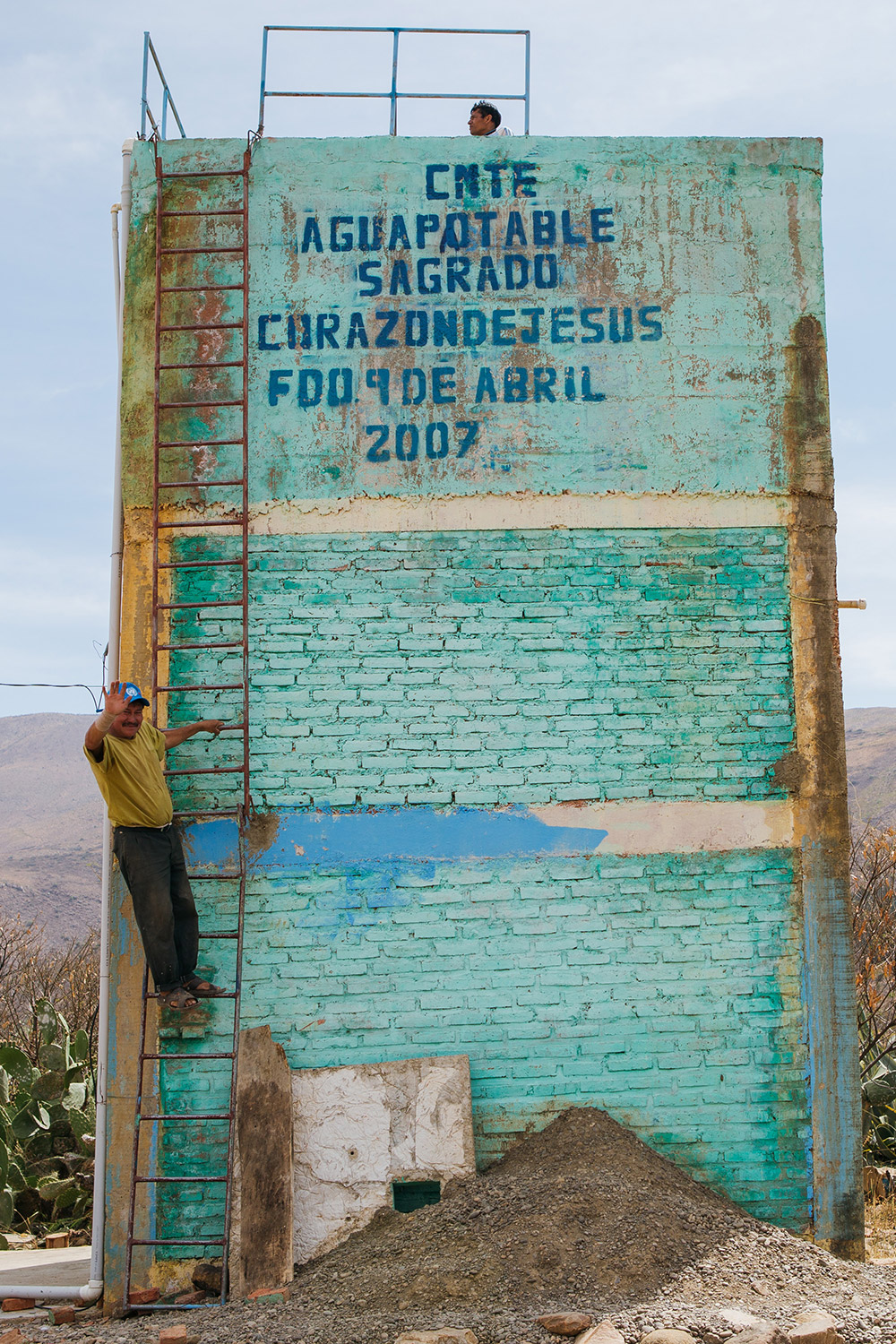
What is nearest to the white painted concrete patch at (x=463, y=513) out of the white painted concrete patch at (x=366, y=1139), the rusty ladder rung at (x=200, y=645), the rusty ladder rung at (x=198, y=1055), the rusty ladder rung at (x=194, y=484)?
the rusty ladder rung at (x=194, y=484)

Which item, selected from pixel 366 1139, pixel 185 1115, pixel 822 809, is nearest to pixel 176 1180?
pixel 185 1115

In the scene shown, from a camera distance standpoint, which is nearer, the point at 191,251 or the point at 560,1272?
the point at 560,1272

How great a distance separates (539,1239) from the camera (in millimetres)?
5438

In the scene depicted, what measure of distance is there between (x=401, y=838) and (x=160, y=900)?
1.43 m

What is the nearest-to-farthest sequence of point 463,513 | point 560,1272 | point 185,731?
point 560,1272 → point 185,731 → point 463,513

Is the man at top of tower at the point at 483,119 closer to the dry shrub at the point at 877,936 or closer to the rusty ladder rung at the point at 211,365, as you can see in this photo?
the rusty ladder rung at the point at 211,365

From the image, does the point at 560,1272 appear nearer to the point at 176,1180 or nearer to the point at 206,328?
the point at 176,1180

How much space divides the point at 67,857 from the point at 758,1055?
56562 mm

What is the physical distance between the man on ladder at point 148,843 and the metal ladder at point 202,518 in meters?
0.17

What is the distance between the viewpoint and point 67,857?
5812 cm

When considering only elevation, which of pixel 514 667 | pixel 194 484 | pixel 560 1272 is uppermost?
pixel 194 484

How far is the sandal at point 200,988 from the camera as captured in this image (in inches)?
250

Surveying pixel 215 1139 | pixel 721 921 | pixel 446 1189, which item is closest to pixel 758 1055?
pixel 721 921

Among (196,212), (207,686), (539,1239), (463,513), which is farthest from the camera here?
(196,212)
